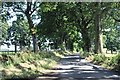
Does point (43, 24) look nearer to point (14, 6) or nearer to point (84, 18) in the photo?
point (84, 18)

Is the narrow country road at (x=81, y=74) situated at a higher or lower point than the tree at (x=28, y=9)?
lower

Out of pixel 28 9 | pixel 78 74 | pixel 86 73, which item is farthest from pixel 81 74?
pixel 28 9

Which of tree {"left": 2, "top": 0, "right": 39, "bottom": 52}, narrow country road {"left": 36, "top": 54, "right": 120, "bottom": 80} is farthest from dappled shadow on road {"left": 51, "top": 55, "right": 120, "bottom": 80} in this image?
tree {"left": 2, "top": 0, "right": 39, "bottom": 52}

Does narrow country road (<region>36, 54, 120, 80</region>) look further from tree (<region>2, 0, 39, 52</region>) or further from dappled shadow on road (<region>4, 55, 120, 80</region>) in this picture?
tree (<region>2, 0, 39, 52</region>)

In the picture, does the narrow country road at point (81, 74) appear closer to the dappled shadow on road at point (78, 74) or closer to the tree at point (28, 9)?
the dappled shadow on road at point (78, 74)

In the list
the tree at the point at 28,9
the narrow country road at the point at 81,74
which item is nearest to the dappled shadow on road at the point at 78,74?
the narrow country road at the point at 81,74

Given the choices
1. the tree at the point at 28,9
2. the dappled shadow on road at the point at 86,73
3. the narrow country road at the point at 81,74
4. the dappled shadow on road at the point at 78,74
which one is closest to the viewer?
the dappled shadow on road at the point at 78,74

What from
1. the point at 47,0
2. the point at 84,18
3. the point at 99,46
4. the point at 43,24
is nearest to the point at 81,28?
the point at 84,18

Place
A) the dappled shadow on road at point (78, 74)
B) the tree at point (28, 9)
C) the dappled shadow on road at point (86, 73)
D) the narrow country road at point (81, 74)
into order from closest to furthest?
the dappled shadow on road at point (78, 74)
the narrow country road at point (81, 74)
the dappled shadow on road at point (86, 73)
the tree at point (28, 9)

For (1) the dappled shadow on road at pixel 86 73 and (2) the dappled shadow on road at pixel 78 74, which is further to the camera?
(1) the dappled shadow on road at pixel 86 73

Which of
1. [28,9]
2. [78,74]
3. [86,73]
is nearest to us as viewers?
[78,74]

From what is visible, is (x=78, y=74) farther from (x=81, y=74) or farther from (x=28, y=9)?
(x=28, y=9)

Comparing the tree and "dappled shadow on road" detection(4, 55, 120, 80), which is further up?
the tree

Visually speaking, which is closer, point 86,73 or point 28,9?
point 86,73
